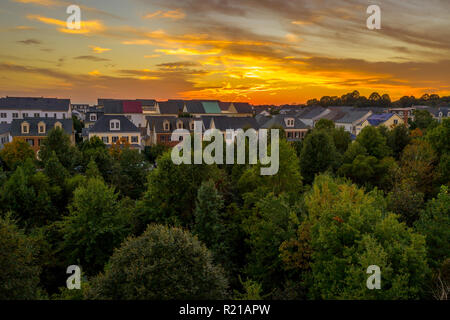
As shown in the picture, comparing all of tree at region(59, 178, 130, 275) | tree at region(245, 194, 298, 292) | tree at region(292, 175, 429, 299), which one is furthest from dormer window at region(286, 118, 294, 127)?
tree at region(292, 175, 429, 299)

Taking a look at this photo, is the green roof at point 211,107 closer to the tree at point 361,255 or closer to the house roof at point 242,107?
the house roof at point 242,107

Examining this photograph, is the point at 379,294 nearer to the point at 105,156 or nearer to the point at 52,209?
the point at 52,209

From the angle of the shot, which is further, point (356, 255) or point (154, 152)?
point (154, 152)

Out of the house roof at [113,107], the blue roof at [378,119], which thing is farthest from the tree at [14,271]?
the house roof at [113,107]

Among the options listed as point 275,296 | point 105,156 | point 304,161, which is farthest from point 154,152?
point 275,296

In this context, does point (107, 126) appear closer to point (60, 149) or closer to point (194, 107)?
point (60, 149)

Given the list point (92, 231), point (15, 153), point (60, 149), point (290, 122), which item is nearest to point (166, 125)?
point (290, 122)
